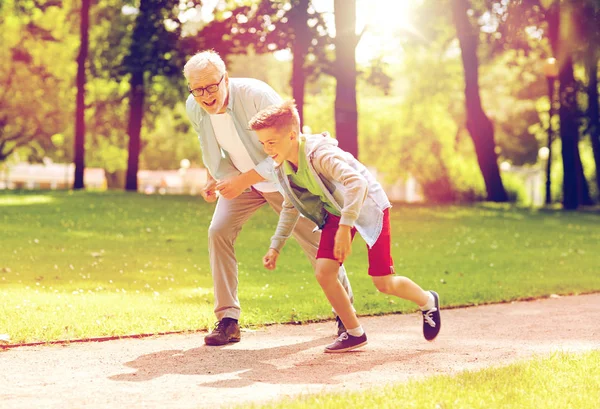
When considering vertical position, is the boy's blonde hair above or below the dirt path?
above

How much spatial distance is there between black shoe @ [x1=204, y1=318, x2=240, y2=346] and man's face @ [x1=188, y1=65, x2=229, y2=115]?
1.46 meters

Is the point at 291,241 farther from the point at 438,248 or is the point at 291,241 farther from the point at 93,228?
the point at 93,228

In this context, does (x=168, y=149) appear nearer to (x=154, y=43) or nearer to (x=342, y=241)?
(x=154, y=43)

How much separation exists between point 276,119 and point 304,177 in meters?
0.45

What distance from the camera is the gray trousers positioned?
6.48 metres

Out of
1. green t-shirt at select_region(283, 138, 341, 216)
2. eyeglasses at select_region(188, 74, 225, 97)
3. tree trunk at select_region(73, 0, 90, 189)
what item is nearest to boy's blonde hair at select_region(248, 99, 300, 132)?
green t-shirt at select_region(283, 138, 341, 216)

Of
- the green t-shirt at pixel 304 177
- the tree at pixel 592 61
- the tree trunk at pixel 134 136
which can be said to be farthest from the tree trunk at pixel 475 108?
the green t-shirt at pixel 304 177

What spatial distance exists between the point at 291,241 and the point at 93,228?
11.2 feet

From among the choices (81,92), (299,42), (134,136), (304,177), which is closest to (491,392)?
(304,177)

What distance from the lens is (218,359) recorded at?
19.2 feet

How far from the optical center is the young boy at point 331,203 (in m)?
5.52

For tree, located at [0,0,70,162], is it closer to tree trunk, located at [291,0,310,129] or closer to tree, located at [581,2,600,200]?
tree trunk, located at [291,0,310,129]

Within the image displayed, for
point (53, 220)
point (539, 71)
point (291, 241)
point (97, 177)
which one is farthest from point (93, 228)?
point (97, 177)

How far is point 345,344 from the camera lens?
6.07 meters
